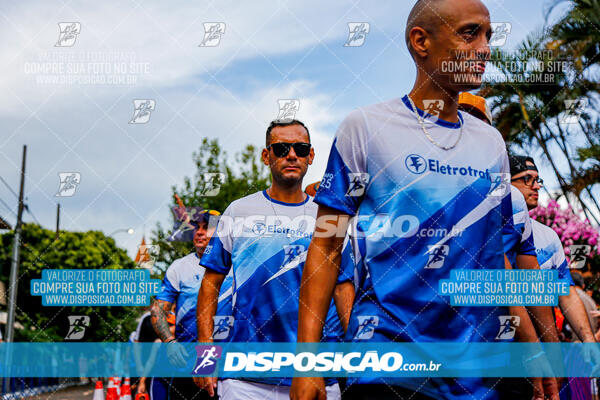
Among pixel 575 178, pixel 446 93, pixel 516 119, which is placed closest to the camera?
pixel 446 93

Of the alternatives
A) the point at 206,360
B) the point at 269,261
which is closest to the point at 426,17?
the point at 269,261

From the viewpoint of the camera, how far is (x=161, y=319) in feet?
26.7

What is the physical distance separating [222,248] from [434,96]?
121 inches

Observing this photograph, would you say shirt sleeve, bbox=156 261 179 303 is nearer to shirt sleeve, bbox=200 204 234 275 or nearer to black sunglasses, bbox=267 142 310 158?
shirt sleeve, bbox=200 204 234 275

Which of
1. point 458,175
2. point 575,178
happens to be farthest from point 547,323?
point 575,178

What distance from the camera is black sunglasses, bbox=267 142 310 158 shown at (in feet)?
19.2

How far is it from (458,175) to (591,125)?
15013mm

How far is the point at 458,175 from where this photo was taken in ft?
9.50

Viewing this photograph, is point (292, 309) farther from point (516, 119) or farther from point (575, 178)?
point (516, 119)

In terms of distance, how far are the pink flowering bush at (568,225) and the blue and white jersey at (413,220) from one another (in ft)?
34.3

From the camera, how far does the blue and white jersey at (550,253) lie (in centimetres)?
623

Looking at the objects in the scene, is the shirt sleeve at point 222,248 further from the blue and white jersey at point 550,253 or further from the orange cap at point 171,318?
the orange cap at point 171,318

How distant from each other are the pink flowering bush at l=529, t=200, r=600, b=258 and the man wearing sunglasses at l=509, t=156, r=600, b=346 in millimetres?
6711

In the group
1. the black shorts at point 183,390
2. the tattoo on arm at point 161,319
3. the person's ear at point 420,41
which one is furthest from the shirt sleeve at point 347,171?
the tattoo on arm at point 161,319
